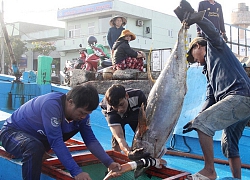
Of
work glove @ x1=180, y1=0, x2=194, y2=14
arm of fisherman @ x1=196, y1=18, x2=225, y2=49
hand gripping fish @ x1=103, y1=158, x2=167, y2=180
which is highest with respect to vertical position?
work glove @ x1=180, y1=0, x2=194, y2=14

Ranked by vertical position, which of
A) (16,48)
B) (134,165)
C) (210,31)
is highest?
(16,48)

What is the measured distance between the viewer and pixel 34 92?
364 inches

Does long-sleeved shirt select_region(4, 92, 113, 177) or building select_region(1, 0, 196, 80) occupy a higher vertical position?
building select_region(1, 0, 196, 80)

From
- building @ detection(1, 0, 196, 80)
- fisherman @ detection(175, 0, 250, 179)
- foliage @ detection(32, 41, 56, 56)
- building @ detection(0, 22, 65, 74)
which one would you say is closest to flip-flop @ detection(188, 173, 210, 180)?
fisherman @ detection(175, 0, 250, 179)

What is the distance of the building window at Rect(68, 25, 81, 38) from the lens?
104 ft

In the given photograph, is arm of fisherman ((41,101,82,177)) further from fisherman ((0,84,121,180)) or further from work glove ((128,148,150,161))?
work glove ((128,148,150,161))

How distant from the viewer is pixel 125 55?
7.17 meters

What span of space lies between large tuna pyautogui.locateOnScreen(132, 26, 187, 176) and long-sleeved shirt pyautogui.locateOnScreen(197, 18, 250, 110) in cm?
25

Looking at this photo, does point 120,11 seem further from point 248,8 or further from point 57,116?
point 57,116

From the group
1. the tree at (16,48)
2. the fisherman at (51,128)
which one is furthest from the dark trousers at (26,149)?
the tree at (16,48)

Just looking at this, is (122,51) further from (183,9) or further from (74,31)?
(74,31)

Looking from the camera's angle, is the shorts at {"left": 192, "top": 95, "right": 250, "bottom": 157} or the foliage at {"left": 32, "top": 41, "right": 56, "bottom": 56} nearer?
the shorts at {"left": 192, "top": 95, "right": 250, "bottom": 157}

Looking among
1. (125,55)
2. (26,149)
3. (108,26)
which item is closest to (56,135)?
(26,149)

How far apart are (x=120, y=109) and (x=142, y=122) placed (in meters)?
0.69
